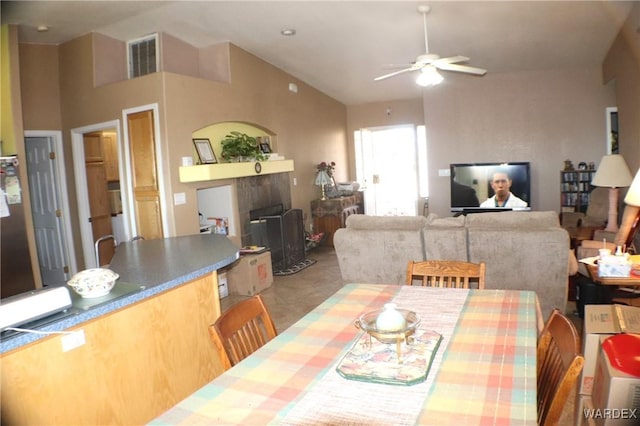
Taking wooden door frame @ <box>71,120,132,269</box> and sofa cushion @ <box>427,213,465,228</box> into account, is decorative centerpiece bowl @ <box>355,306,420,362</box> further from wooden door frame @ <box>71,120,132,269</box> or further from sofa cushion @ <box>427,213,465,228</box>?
wooden door frame @ <box>71,120,132,269</box>

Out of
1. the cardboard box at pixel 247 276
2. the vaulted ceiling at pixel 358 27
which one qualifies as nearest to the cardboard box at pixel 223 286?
the cardboard box at pixel 247 276

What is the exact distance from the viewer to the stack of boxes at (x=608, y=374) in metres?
1.70

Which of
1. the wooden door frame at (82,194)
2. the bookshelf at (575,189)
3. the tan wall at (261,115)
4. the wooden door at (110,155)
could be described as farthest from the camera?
the bookshelf at (575,189)

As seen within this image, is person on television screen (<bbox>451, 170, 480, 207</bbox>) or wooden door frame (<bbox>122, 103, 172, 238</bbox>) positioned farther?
person on television screen (<bbox>451, 170, 480, 207</bbox>)

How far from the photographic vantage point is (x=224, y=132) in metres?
5.88

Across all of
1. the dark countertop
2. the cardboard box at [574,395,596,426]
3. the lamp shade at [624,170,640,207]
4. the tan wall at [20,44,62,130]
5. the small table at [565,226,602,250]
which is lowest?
the cardboard box at [574,395,596,426]

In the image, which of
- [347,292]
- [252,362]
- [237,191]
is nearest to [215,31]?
[237,191]

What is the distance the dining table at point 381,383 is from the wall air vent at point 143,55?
452 cm

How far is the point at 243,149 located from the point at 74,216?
2426 millimetres

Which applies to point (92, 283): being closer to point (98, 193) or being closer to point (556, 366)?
point (556, 366)

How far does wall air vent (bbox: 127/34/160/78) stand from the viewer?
5.27 meters

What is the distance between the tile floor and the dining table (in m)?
2.27

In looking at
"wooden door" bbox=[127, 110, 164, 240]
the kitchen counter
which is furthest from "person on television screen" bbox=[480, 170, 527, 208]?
Answer: the kitchen counter

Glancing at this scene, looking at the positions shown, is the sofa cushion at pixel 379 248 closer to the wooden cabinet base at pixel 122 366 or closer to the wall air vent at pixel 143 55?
the wooden cabinet base at pixel 122 366
